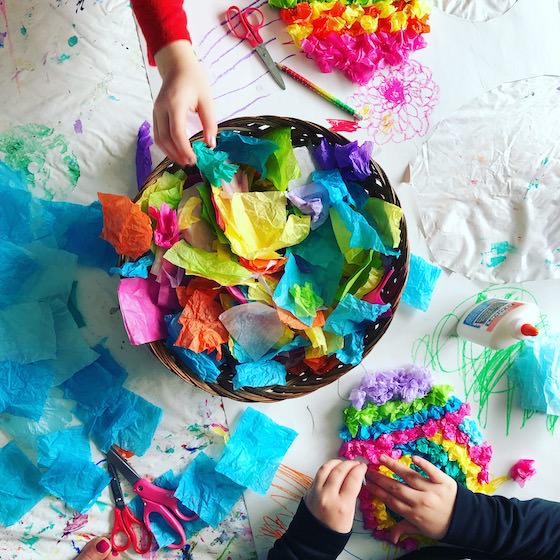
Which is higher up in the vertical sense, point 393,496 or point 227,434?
point 227,434

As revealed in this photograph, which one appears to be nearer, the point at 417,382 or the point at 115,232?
the point at 115,232

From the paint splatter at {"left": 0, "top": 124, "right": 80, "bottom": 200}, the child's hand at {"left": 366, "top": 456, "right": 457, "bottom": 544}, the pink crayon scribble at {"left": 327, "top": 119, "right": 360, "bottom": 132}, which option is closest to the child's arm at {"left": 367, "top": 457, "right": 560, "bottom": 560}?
the child's hand at {"left": 366, "top": 456, "right": 457, "bottom": 544}

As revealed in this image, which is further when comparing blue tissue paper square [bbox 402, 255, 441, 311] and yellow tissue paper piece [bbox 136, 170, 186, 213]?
blue tissue paper square [bbox 402, 255, 441, 311]

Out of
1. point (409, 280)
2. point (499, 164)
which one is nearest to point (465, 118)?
point (499, 164)

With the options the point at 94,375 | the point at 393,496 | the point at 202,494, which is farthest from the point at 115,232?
the point at 393,496

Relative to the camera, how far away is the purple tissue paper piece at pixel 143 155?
2.57ft

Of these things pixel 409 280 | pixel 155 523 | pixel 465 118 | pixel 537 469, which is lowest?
pixel 537 469

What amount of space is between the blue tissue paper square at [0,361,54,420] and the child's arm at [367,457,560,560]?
1.41ft

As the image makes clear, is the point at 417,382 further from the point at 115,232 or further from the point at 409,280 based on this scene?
the point at 115,232

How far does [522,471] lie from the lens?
0.83 m

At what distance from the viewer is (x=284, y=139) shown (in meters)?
0.72

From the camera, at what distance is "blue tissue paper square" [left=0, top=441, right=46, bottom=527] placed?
76 cm

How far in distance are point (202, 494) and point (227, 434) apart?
8 cm

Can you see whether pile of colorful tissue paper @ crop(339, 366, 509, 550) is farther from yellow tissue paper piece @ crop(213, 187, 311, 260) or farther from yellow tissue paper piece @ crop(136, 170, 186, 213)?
yellow tissue paper piece @ crop(136, 170, 186, 213)
